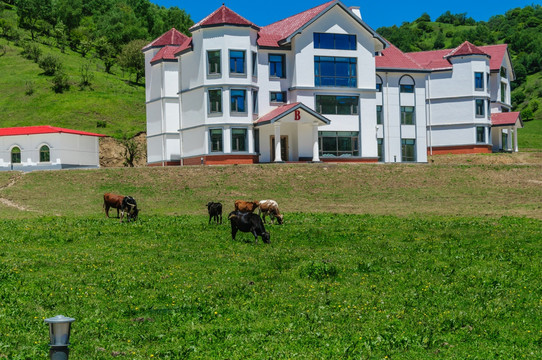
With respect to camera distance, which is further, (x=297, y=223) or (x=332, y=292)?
(x=297, y=223)

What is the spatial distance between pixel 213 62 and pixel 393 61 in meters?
21.0

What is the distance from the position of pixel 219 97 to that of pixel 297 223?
103ft

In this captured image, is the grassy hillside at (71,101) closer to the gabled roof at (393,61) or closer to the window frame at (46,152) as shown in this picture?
the window frame at (46,152)

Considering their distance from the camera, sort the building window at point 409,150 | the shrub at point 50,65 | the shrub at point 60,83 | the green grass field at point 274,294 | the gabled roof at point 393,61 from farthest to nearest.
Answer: the shrub at point 50,65
the shrub at point 60,83
the building window at point 409,150
the gabled roof at point 393,61
the green grass field at point 274,294

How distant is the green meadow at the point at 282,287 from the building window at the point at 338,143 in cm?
Result: 2809

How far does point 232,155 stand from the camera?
62.5m

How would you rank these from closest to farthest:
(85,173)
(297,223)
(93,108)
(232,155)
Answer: (297,223) < (85,173) < (232,155) < (93,108)

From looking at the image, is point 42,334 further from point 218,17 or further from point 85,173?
point 218,17

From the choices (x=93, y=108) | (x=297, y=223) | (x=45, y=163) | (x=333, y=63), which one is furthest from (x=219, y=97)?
(x=93, y=108)

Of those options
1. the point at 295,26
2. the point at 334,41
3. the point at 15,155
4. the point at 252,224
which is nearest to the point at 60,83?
the point at 15,155

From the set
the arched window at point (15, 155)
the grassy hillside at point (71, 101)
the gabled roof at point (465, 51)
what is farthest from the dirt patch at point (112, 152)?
the gabled roof at point (465, 51)

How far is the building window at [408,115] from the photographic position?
243 ft

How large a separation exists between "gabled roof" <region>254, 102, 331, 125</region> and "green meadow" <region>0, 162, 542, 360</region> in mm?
24825

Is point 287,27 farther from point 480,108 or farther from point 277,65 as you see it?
point 480,108
